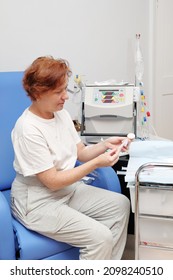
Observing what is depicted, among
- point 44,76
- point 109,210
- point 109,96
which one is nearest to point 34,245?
point 109,210

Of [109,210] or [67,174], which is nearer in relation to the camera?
[67,174]

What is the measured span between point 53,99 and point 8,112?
15.4 inches

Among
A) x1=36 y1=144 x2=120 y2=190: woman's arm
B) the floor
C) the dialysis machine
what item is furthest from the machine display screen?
the floor

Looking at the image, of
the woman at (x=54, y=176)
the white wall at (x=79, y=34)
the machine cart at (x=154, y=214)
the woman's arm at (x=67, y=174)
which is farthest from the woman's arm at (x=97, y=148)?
the white wall at (x=79, y=34)

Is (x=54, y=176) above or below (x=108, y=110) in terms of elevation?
below

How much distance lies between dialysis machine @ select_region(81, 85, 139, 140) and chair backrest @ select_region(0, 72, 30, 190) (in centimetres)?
40

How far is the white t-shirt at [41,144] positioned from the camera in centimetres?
143

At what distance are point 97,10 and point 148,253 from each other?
179 cm

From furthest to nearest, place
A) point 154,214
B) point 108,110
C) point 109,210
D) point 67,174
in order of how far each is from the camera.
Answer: point 108,110, point 109,210, point 67,174, point 154,214

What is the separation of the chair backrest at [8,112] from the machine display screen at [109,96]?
43cm

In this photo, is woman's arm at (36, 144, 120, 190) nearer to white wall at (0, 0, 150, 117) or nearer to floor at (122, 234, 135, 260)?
floor at (122, 234, 135, 260)

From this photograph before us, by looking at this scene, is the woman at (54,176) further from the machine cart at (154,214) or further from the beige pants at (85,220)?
the machine cart at (154,214)

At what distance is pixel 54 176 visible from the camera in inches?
56.5

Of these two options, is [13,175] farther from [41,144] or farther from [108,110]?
[108,110]
